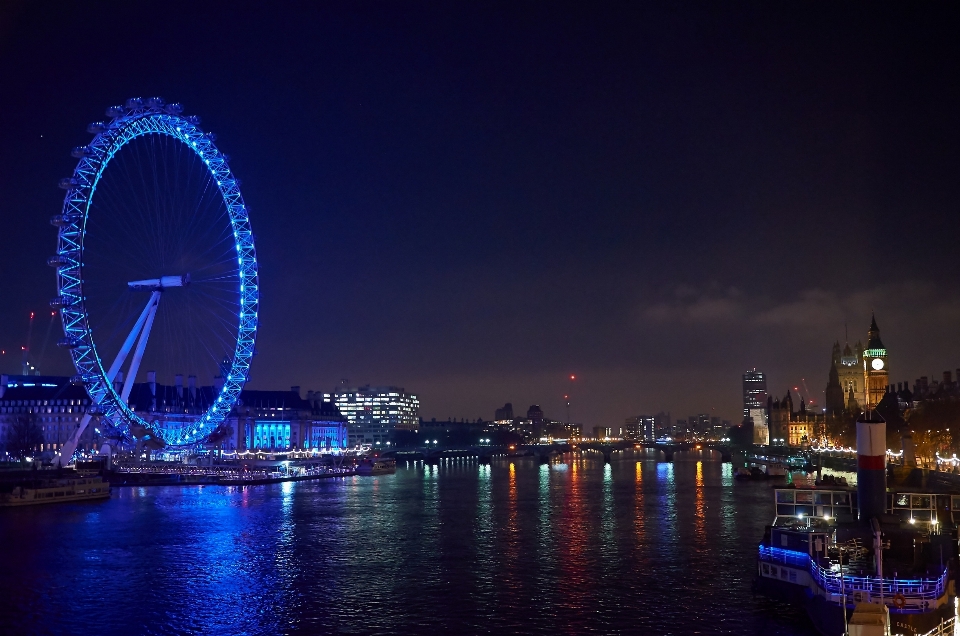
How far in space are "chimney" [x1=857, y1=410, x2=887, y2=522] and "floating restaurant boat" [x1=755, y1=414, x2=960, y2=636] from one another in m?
0.03

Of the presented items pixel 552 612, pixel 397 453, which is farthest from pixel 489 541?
pixel 397 453

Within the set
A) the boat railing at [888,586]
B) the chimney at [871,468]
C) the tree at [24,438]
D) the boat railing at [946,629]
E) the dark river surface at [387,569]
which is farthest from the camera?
the tree at [24,438]

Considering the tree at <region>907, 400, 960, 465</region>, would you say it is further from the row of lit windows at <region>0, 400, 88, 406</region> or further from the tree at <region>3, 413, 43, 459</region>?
the row of lit windows at <region>0, 400, 88, 406</region>

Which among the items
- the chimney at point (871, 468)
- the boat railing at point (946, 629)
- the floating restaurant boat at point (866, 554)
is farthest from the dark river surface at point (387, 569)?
the boat railing at point (946, 629)

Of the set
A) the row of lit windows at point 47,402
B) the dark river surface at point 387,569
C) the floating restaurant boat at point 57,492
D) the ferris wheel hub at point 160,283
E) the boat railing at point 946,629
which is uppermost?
the ferris wheel hub at point 160,283

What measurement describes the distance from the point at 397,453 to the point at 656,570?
445ft

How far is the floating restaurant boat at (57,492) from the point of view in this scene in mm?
66188

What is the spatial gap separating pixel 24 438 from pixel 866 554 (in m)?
91.6

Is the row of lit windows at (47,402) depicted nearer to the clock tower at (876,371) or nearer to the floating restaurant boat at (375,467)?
the floating restaurant boat at (375,467)

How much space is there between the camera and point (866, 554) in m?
28.8

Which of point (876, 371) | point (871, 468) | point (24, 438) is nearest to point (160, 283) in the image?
point (24, 438)

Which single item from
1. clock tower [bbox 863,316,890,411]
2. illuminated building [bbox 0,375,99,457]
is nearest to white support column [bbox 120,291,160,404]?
illuminated building [bbox 0,375,99,457]

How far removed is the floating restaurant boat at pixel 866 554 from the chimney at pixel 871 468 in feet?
0.11

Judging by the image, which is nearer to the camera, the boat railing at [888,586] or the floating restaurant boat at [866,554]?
the floating restaurant boat at [866,554]
